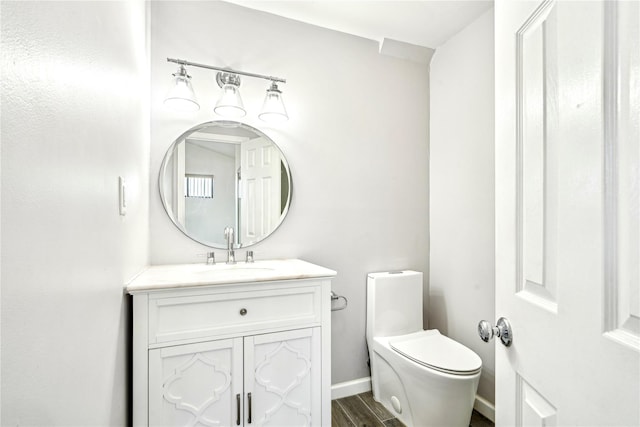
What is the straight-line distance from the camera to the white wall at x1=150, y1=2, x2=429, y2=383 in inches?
68.9

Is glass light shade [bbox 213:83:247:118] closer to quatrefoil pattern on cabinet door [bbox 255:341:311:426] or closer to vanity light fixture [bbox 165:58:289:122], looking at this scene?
vanity light fixture [bbox 165:58:289:122]

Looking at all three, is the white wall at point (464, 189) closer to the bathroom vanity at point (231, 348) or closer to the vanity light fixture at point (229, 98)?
the bathroom vanity at point (231, 348)

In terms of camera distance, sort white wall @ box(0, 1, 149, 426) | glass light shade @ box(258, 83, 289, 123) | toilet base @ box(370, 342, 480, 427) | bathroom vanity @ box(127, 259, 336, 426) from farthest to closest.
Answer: glass light shade @ box(258, 83, 289, 123)
toilet base @ box(370, 342, 480, 427)
bathroom vanity @ box(127, 259, 336, 426)
white wall @ box(0, 1, 149, 426)

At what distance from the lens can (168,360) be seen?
4.12 feet

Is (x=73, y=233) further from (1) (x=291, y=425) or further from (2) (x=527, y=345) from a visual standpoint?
(1) (x=291, y=425)

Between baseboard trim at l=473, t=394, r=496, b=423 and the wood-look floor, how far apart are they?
0.03 meters

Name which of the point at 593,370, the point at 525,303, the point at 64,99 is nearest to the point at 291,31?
the point at 64,99

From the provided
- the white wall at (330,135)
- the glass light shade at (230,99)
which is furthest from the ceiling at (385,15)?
the glass light shade at (230,99)

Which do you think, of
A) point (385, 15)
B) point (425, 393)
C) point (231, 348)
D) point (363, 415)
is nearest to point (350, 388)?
point (363, 415)

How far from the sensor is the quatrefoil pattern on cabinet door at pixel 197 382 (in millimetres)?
1262

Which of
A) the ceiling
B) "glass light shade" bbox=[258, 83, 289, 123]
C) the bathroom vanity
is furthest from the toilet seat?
the ceiling

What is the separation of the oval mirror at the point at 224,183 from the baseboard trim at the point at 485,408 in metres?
1.62

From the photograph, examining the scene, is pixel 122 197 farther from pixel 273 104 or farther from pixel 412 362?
pixel 412 362

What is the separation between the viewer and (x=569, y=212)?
53 centimetres
